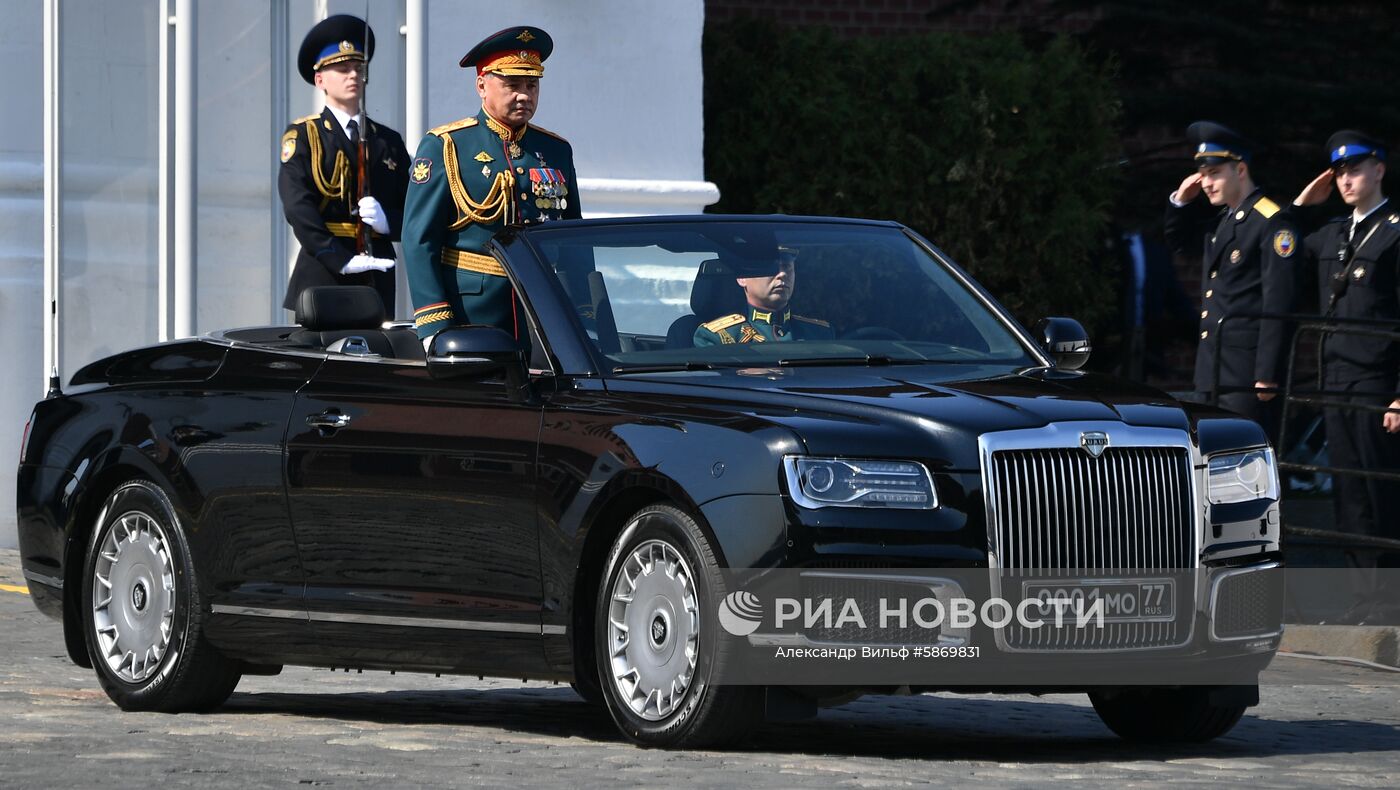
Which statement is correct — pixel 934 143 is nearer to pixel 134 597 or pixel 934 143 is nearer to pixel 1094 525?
pixel 134 597

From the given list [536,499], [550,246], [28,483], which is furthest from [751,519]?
[28,483]

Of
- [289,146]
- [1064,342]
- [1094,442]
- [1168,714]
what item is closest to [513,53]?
[289,146]

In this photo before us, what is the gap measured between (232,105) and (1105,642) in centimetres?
858

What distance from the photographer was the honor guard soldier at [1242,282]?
43.7 feet

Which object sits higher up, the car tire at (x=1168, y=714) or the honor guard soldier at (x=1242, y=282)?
the honor guard soldier at (x=1242, y=282)

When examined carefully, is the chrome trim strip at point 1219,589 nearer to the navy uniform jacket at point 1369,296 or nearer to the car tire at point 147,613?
the car tire at point 147,613

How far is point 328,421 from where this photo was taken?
8.77 m

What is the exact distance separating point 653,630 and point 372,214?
475cm

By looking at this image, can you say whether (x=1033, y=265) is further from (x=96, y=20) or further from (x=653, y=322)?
(x=653, y=322)

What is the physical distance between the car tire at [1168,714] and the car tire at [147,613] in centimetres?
282

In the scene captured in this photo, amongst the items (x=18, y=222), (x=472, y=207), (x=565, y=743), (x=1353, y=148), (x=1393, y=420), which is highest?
(x=1353, y=148)

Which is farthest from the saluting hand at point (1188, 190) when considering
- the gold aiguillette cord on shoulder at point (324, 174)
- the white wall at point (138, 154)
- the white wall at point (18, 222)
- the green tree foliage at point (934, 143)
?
the white wall at point (18, 222)

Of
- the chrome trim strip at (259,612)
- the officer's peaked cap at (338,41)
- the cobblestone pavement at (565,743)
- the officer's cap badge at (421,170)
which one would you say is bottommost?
the cobblestone pavement at (565,743)
